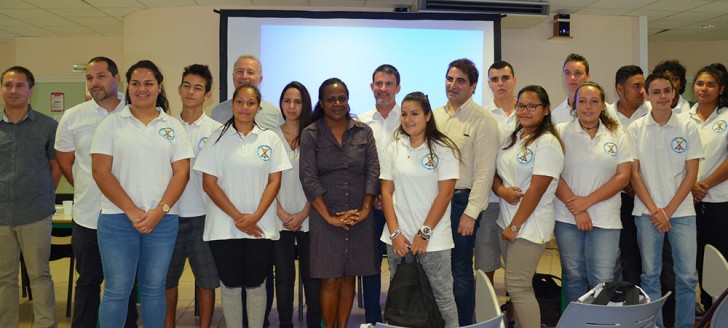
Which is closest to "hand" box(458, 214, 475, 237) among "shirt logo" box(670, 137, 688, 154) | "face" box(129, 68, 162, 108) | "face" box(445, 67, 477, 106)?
"face" box(445, 67, 477, 106)

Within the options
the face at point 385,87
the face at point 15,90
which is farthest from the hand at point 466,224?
the face at point 15,90

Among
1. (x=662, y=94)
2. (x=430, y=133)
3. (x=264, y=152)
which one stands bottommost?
(x=264, y=152)

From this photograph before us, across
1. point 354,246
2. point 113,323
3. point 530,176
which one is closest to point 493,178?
point 530,176

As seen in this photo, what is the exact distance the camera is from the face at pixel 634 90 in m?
3.58

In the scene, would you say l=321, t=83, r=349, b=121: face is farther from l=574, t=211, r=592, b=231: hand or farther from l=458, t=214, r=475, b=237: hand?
l=574, t=211, r=592, b=231: hand

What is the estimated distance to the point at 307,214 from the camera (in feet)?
10.5

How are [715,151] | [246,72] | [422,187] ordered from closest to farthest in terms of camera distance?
[422,187] < [715,151] < [246,72]

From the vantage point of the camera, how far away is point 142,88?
9.02 ft

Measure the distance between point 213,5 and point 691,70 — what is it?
7.49 m

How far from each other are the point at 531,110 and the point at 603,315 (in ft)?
4.09

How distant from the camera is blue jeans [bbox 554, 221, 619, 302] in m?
2.92

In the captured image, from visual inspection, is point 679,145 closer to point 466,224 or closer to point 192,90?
point 466,224

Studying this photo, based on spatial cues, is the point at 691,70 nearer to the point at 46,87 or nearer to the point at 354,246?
the point at 354,246

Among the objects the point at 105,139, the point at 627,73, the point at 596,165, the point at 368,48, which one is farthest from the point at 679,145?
the point at 368,48
